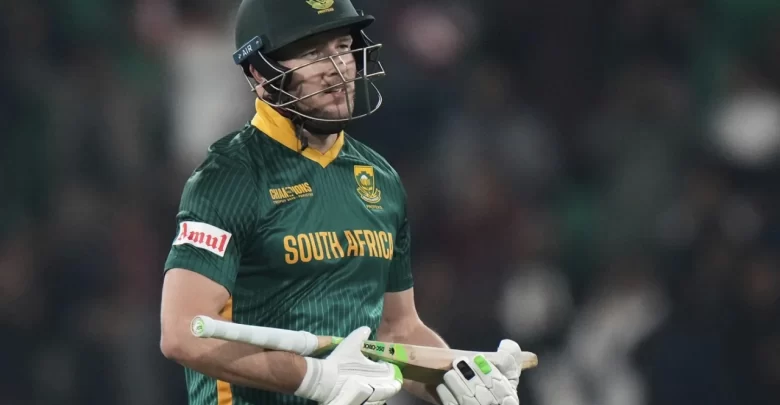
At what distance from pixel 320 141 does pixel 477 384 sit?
714mm

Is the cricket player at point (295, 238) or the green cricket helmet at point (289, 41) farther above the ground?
the green cricket helmet at point (289, 41)

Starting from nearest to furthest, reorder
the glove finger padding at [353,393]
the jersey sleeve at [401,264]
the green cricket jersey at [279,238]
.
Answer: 1. the glove finger padding at [353,393]
2. the green cricket jersey at [279,238]
3. the jersey sleeve at [401,264]

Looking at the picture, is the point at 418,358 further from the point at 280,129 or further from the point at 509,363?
the point at 280,129

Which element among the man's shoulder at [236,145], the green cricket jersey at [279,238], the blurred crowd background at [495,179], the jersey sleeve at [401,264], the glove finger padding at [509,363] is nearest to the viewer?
the green cricket jersey at [279,238]

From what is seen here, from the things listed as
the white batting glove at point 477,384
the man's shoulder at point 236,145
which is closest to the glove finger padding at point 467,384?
the white batting glove at point 477,384

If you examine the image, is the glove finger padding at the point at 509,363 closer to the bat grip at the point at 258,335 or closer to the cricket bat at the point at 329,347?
the cricket bat at the point at 329,347

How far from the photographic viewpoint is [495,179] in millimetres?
5023

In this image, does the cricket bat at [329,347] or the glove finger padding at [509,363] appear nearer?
the cricket bat at [329,347]

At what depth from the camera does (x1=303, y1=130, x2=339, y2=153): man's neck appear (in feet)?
8.95

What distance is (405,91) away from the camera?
16.6 ft

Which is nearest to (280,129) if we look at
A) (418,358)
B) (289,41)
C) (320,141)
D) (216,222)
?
(320,141)

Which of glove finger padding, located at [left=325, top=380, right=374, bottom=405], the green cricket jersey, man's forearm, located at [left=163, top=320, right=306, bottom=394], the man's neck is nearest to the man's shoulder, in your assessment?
the green cricket jersey

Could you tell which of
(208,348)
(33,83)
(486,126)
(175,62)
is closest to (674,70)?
(486,126)

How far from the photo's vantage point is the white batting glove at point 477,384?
2590 millimetres
